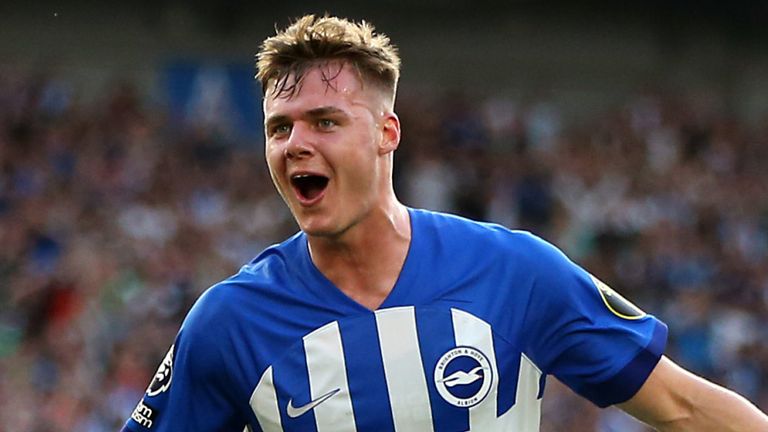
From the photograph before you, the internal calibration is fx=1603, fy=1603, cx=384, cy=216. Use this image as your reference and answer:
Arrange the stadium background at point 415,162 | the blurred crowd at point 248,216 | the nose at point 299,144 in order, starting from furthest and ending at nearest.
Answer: the stadium background at point 415,162
the blurred crowd at point 248,216
the nose at point 299,144

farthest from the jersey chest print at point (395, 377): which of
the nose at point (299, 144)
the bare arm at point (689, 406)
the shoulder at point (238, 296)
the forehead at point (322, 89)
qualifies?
the forehead at point (322, 89)

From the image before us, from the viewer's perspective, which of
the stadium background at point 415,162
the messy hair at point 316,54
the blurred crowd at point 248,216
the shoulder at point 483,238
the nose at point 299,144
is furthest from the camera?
the stadium background at point 415,162

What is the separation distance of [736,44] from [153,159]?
9470 mm

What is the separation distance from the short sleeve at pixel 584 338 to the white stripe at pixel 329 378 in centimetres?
49

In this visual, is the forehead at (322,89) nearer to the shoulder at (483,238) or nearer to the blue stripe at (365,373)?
the shoulder at (483,238)

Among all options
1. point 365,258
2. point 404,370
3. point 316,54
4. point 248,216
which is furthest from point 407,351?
point 248,216

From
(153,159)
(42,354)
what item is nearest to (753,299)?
(153,159)

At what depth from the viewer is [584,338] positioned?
161 inches

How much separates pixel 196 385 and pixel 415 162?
11.0 m

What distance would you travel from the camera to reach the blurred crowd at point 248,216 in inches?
439

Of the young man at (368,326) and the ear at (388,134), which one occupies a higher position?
the ear at (388,134)

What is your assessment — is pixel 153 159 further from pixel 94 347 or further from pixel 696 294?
pixel 696 294

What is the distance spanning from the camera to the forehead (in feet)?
13.2

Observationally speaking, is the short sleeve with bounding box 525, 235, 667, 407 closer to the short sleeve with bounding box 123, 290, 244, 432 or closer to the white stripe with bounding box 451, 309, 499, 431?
the white stripe with bounding box 451, 309, 499, 431
